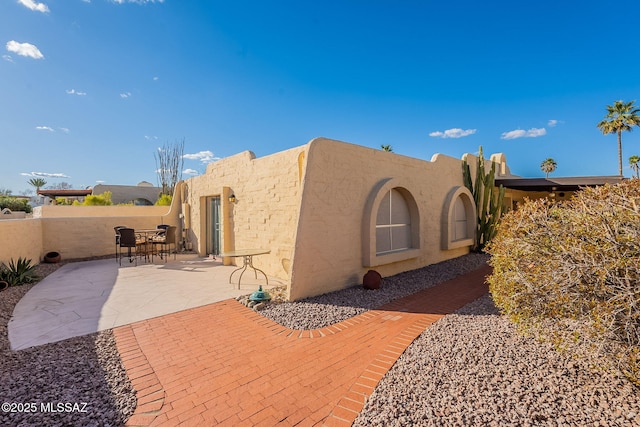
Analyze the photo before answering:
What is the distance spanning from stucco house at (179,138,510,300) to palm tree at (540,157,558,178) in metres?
39.4

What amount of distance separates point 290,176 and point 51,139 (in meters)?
23.3

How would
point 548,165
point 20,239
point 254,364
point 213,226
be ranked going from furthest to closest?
point 548,165 < point 213,226 < point 20,239 < point 254,364

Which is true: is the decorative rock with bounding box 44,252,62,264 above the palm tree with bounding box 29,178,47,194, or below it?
below

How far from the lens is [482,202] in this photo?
13.5m

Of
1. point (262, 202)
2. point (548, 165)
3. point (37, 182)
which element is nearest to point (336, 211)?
point (262, 202)

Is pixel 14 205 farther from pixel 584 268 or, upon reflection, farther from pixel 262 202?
pixel 584 268

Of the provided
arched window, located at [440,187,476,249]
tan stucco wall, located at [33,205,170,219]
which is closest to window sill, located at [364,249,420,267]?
arched window, located at [440,187,476,249]

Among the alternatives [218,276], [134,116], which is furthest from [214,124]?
[218,276]

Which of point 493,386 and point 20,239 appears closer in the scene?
point 493,386

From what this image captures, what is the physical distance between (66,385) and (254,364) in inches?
85.9

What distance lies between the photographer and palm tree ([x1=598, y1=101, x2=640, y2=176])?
2446 cm

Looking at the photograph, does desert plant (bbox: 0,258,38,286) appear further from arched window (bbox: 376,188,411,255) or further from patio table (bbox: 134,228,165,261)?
arched window (bbox: 376,188,411,255)

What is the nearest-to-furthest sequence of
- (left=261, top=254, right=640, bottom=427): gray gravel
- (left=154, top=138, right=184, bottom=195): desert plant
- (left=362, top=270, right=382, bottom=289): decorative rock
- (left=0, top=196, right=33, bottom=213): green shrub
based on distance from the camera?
(left=261, top=254, right=640, bottom=427): gray gravel < (left=362, top=270, right=382, bottom=289): decorative rock < (left=0, top=196, right=33, bottom=213): green shrub < (left=154, top=138, right=184, bottom=195): desert plant

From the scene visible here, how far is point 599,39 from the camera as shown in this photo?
10898 mm
